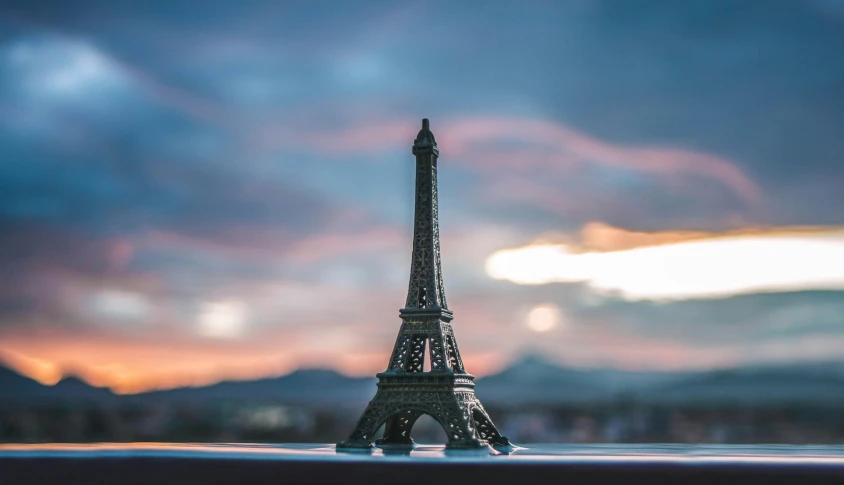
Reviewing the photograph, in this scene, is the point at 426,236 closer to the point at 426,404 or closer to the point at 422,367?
the point at 422,367

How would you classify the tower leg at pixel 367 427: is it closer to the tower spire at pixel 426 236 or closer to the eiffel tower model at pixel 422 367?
the eiffel tower model at pixel 422 367

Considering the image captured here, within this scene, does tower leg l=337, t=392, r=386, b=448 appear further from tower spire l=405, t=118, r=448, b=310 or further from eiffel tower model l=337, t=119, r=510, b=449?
tower spire l=405, t=118, r=448, b=310

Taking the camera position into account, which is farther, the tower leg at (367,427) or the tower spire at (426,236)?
the tower spire at (426,236)

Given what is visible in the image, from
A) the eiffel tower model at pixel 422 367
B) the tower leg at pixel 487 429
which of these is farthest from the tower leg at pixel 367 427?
the tower leg at pixel 487 429

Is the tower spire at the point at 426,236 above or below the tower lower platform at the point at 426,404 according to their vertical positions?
above

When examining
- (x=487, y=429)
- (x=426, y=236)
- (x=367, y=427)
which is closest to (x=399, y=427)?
(x=487, y=429)

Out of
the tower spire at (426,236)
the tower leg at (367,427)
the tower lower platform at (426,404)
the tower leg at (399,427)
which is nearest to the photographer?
the tower lower platform at (426,404)

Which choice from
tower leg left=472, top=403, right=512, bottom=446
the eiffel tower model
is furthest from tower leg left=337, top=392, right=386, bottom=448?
tower leg left=472, top=403, right=512, bottom=446

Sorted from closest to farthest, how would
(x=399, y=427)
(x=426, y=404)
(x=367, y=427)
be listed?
(x=426, y=404) < (x=367, y=427) < (x=399, y=427)

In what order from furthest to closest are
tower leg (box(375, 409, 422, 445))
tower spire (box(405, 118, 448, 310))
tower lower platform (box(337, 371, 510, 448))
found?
tower leg (box(375, 409, 422, 445)) → tower spire (box(405, 118, 448, 310)) → tower lower platform (box(337, 371, 510, 448))

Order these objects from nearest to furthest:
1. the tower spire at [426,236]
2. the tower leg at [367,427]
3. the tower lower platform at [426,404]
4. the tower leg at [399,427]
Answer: the tower lower platform at [426,404] < the tower leg at [367,427] < the tower spire at [426,236] < the tower leg at [399,427]
